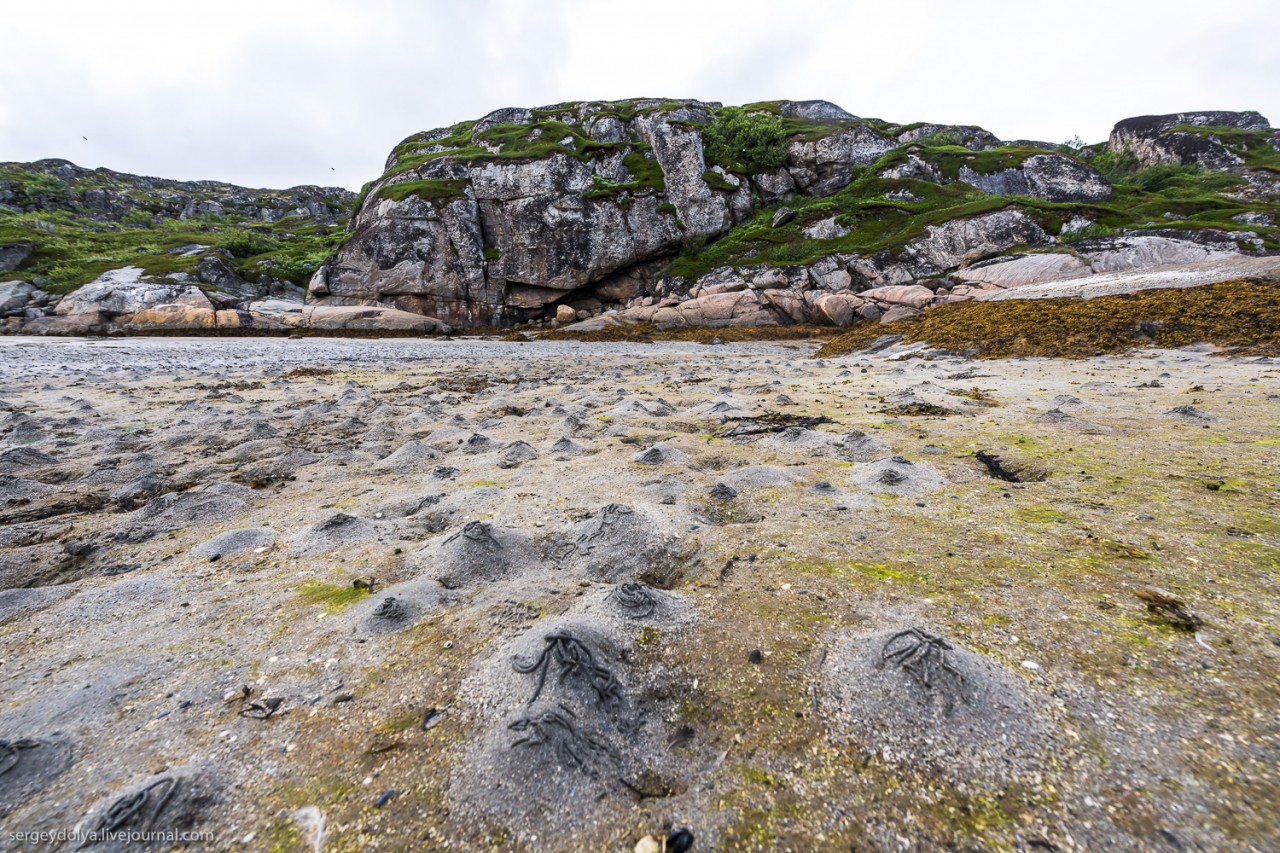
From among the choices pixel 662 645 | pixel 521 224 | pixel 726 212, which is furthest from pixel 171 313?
pixel 662 645

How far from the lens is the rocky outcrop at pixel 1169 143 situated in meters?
43.6

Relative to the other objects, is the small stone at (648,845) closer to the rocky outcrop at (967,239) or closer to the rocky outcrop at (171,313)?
the rocky outcrop at (967,239)

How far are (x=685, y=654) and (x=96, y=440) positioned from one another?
22.0ft

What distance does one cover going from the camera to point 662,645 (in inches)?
75.4

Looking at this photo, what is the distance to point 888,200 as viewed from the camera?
34.2 metres

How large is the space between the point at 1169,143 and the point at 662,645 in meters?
71.7

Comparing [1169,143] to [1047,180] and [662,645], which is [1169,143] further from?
[662,645]

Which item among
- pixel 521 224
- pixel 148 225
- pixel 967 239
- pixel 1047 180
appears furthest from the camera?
pixel 148 225

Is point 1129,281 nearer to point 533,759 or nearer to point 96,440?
point 533,759

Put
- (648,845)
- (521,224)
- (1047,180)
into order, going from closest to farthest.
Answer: (648,845)
(1047,180)
(521,224)

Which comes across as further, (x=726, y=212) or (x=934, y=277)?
(x=726, y=212)

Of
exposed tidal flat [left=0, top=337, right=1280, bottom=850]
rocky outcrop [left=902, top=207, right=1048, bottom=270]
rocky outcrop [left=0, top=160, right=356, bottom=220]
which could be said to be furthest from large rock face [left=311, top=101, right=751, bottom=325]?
rocky outcrop [left=0, top=160, right=356, bottom=220]

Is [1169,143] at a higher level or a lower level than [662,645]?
higher

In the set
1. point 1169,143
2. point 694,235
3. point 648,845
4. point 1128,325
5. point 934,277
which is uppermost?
point 1169,143
